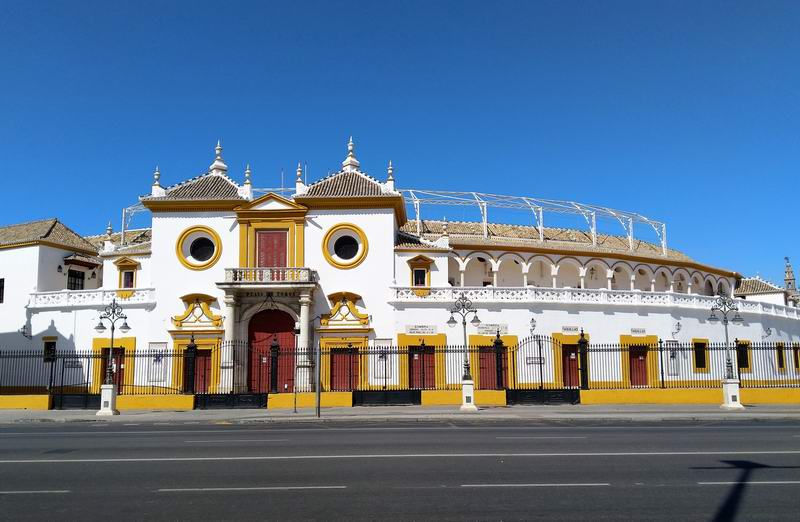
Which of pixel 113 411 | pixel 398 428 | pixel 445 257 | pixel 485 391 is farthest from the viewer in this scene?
pixel 445 257

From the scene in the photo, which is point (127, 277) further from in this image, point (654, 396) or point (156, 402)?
point (654, 396)

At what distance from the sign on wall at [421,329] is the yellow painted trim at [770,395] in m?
13.9

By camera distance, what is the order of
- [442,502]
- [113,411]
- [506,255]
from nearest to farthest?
[442,502], [113,411], [506,255]

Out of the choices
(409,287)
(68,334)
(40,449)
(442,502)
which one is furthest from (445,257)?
(442,502)

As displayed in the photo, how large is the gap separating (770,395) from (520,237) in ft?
72.6

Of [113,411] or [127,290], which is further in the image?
[127,290]

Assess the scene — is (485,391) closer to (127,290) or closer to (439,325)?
(439,325)

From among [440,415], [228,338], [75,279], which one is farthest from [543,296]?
[75,279]

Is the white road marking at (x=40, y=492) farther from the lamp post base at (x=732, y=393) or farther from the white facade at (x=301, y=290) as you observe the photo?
the white facade at (x=301, y=290)

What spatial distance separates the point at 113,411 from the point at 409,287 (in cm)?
1502

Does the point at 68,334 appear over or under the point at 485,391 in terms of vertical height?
over

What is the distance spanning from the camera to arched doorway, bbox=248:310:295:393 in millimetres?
33438

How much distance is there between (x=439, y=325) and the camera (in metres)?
34.3

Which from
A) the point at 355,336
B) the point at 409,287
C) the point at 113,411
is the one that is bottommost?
the point at 113,411
